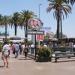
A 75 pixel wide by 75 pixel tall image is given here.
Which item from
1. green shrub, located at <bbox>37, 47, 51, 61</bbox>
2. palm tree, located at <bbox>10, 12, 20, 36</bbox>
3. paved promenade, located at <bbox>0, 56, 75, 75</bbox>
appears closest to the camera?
paved promenade, located at <bbox>0, 56, 75, 75</bbox>

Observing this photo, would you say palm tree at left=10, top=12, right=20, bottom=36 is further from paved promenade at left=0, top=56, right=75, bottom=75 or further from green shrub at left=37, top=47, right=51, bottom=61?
paved promenade at left=0, top=56, right=75, bottom=75

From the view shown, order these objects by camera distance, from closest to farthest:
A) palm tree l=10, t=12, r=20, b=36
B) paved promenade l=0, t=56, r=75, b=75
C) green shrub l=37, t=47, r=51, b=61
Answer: paved promenade l=0, t=56, r=75, b=75 → green shrub l=37, t=47, r=51, b=61 → palm tree l=10, t=12, r=20, b=36

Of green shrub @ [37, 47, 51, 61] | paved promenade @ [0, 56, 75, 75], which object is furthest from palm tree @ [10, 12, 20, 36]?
paved promenade @ [0, 56, 75, 75]

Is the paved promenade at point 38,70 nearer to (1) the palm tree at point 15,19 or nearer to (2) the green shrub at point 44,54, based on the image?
(2) the green shrub at point 44,54

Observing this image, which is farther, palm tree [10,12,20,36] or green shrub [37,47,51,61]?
palm tree [10,12,20,36]

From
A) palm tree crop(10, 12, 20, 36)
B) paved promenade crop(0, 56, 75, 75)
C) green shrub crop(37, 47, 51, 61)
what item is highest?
palm tree crop(10, 12, 20, 36)

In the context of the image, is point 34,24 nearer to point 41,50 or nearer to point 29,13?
point 41,50

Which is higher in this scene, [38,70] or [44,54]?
[44,54]

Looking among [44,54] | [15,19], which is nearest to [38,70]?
[44,54]

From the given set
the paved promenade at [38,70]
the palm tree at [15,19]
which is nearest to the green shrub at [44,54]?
the paved promenade at [38,70]

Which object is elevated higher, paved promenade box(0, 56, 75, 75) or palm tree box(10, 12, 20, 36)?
palm tree box(10, 12, 20, 36)

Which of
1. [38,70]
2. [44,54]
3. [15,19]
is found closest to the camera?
[38,70]

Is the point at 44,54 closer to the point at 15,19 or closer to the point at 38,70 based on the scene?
the point at 38,70

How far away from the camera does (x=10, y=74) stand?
59.9 feet
